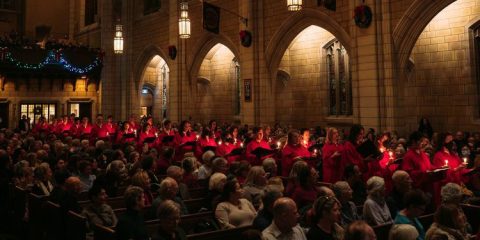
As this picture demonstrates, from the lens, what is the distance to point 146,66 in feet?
76.6

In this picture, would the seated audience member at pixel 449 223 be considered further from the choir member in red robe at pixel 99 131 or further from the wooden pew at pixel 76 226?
the choir member in red robe at pixel 99 131

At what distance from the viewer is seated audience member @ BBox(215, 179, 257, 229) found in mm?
5023

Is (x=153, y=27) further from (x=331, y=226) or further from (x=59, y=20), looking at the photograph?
(x=331, y=226)

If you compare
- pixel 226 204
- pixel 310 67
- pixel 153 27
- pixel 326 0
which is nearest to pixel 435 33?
pixel 326 0

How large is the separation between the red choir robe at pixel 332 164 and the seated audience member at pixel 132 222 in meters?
4.55

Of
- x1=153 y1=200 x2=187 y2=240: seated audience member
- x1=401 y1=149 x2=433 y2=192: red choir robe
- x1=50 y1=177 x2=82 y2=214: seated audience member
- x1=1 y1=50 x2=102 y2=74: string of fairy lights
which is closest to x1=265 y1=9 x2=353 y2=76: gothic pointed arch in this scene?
x1=401 y1=149 x2=433 y2=192: red choir robe

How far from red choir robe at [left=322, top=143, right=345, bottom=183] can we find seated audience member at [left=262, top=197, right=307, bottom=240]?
173 inches

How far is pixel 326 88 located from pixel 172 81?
284 inches

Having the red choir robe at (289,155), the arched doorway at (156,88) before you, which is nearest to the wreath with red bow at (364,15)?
the red choir robe at (289,155)

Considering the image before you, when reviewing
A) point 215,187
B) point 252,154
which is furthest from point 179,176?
point 252,154

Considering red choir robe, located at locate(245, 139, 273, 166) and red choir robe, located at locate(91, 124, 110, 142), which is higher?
red choir robe, located at locate(91, 124, 110, 142)

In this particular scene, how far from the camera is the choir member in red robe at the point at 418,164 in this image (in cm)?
737

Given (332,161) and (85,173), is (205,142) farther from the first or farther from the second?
(85,173)

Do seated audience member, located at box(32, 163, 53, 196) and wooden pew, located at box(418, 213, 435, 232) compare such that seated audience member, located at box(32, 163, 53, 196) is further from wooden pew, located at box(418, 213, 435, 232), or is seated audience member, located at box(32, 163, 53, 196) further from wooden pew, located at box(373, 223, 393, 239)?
wooden pew, located at box(418, 213, 435, 232)
